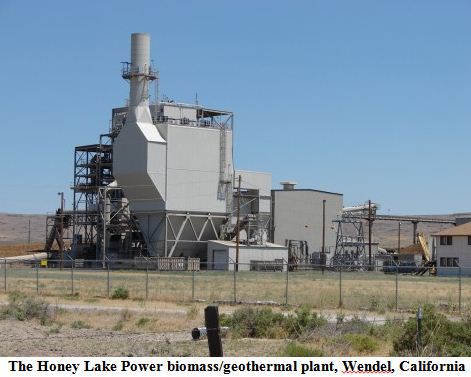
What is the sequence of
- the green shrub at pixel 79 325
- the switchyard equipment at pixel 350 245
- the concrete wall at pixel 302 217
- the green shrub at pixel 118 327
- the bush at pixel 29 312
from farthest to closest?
1. the switchyard equipment at pixel 350 245
2. the concrete wall at pixel 302 217
3. the bush at pixel 29 312
4. the green shrub at pixel 79 325
5. the green shrub at pixel 118 327

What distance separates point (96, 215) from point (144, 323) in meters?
65.1

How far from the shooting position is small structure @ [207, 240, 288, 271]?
279 feet

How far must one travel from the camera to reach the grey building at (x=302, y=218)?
9738cm

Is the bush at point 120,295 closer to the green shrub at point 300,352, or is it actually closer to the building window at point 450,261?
the green shrub at point 300,352

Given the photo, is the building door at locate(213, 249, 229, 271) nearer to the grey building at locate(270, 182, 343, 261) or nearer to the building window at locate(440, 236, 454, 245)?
the grey building at locate(270, 182, 343, 261)

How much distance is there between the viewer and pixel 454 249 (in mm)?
89562

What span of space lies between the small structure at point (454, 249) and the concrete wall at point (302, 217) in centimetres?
1410

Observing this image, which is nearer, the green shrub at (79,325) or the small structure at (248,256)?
the green shrub at (79,325)

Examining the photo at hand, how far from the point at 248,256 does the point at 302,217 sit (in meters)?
14.4

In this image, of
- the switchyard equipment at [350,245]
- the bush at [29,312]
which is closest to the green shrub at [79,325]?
the bush at [29,312]

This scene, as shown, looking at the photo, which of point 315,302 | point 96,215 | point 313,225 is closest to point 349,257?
point 313,225

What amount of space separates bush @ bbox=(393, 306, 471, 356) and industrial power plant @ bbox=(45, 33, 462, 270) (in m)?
59.4

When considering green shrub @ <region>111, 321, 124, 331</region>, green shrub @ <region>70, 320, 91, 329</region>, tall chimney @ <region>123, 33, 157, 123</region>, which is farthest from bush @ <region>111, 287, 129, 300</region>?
tall chimney @ <region>123, 33, 157, 123</region>
